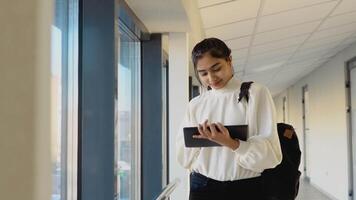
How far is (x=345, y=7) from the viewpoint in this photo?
14.5 feet

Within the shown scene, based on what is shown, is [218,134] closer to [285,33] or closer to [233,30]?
[233,30]

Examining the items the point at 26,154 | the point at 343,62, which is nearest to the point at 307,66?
the point at 343,62

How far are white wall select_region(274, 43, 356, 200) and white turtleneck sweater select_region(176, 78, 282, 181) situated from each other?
225 inches

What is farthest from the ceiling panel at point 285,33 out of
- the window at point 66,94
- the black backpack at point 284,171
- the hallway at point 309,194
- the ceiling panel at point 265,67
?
the hallway at point 309,194

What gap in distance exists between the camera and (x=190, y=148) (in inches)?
61.4

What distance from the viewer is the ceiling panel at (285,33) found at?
4.85m

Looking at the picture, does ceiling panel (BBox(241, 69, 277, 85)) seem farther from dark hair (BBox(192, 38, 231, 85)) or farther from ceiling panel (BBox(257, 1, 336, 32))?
dark hair (BBox(192, 38, 231, 85))

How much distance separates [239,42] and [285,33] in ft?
1.72

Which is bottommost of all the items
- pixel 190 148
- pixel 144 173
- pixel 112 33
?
pixel 144 173

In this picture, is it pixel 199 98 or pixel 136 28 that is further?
pixel 136 28

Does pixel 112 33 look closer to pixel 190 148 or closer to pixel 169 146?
pixel 190 148

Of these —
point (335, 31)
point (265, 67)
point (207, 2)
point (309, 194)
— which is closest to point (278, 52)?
point (335, 31)

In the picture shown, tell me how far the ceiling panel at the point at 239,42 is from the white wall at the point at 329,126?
2.30 metres

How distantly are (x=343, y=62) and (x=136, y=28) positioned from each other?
521 centimetres
